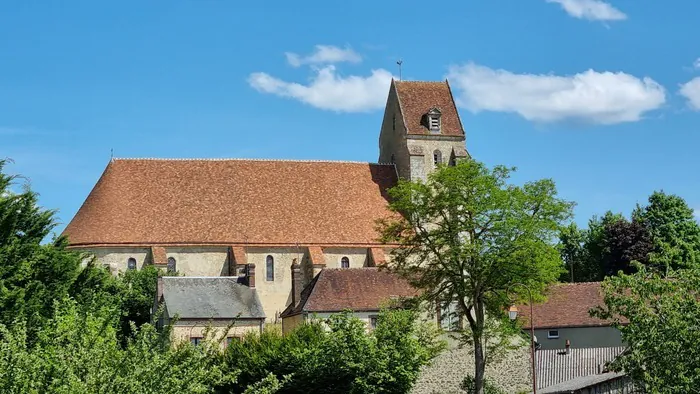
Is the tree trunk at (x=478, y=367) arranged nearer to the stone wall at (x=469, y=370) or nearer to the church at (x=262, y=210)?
the stone wall at (x=469, y=370)

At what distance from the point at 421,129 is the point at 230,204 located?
45.9 feet

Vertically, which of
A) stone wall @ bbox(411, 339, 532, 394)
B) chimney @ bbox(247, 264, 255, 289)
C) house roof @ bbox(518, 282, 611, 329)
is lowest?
stone wall @ bbox(411, 339, 532, 394)

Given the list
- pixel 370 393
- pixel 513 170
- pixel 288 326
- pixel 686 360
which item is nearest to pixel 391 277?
pixel 288 326

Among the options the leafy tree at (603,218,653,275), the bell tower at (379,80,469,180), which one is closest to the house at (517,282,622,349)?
the bell tower at (379,80,469,180)

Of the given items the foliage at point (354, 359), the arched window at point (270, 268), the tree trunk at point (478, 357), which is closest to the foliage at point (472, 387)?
the tree trunk at point (478, 357)

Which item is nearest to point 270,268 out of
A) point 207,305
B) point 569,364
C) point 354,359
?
point 207,305

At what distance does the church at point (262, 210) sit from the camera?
63.4 metres

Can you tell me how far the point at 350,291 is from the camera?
54.9 m

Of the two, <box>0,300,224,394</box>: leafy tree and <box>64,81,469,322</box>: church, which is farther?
<box>64,81,469,322</box>: church

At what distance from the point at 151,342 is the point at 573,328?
45.0 m

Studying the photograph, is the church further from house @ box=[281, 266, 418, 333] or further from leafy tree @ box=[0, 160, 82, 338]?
leafy tree @ box=[0, 160, 82, 338]

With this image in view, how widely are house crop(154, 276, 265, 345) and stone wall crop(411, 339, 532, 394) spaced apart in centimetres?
1111

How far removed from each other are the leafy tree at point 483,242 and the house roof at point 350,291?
21.2ft

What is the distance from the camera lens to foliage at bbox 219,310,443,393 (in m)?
40.3
